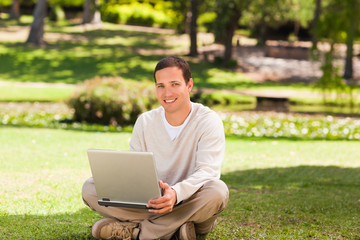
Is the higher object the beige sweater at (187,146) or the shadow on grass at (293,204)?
the beige sweater at (187,146)

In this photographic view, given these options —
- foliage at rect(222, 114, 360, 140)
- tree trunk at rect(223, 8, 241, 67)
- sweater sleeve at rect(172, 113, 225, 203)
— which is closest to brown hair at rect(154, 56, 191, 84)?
sweater sleeve at rect(172, 113, 225, 203)

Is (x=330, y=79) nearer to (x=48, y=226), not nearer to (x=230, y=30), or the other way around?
(x=230, y=30)

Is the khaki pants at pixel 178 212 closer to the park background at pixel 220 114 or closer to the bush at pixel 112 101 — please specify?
the park background at pixel 220 114

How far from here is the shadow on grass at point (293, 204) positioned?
4645 millimetres

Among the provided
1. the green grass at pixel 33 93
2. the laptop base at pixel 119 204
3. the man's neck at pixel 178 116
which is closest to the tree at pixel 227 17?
the green grass at pixel 33 93

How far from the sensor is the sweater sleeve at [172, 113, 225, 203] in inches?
151

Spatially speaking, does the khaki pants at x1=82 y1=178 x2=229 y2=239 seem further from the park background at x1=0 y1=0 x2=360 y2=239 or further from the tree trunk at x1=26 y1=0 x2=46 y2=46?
the tree trunk at x1=26 y1=0 x2=46 y2=46

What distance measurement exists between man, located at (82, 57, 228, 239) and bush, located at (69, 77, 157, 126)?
8620mm

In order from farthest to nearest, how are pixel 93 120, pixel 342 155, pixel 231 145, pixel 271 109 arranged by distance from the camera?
pixel 271 109 → pixel 93 120 → pixel 231 145 → pixel 342 155

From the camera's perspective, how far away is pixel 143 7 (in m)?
41.3

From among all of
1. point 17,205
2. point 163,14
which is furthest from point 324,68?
point 163,14

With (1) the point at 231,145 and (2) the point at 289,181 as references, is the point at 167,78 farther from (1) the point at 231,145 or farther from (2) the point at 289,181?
(1) the point at 231,145

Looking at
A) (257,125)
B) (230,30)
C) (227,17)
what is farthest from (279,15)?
(257,125)

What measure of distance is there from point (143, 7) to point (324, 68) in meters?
25.4
